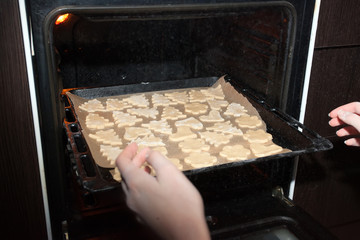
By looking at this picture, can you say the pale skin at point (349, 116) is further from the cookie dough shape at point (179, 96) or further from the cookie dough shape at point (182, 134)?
the cookie dough shape at point (179, 96)

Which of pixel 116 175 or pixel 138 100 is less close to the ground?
pixel 138 100

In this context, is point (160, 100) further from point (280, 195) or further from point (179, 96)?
point (280, 195)

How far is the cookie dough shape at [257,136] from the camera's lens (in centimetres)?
140

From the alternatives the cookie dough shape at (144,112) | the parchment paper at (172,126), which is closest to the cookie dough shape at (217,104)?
the parchment paper at (172,126)

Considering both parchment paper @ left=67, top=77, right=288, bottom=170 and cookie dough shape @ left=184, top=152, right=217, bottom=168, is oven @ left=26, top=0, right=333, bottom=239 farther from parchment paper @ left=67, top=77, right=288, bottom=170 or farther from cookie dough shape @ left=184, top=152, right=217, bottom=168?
cookie dough shape @ left=184, top=152, right=217, bottom=168

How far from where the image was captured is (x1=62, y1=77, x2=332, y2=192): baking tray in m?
1.07

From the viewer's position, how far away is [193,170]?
1078 mm

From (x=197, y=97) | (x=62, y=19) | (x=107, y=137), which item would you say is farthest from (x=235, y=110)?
(x=62, y=19)

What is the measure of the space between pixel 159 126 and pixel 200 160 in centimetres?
28

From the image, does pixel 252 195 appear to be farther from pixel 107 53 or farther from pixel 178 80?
pixel 107 53

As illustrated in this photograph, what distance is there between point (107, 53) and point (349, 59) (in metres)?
1.01

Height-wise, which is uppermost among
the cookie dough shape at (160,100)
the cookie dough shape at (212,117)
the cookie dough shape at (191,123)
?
the cookie dough shape at (160,100)

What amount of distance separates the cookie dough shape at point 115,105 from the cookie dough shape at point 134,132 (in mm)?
166

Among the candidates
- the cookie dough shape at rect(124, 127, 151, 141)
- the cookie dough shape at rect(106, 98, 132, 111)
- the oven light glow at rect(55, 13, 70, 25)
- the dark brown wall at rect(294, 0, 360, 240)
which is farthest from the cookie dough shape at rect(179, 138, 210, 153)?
the oven light glow at rect(55, 13, 70, 25)
